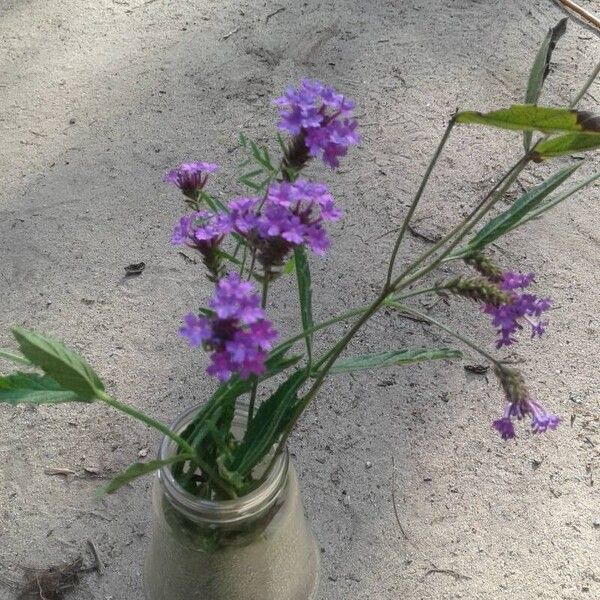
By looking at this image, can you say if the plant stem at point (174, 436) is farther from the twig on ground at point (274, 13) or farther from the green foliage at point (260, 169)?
the twig on ground at point (274, 13)

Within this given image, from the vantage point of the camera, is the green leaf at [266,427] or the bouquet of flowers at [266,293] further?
the green leaf at [266,427]

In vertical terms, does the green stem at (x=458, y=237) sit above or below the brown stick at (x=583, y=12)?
above

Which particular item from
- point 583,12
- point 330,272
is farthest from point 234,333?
point 583,12

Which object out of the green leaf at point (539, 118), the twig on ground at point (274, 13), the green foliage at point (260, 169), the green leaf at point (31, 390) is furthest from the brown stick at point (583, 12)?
the green leaf at point (31, 390)

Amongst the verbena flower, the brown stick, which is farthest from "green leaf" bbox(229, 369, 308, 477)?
the brown stick

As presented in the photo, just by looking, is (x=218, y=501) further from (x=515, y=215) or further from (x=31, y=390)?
(x=515, y=215)

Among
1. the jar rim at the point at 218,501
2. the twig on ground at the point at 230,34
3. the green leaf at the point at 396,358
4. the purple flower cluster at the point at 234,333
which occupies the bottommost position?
the twig on ground at the point at 230,34

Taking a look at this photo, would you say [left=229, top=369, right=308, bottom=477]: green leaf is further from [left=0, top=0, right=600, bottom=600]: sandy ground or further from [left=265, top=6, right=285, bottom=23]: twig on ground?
[left=265, top=6, right=285, bottom=23]: twig on ground
